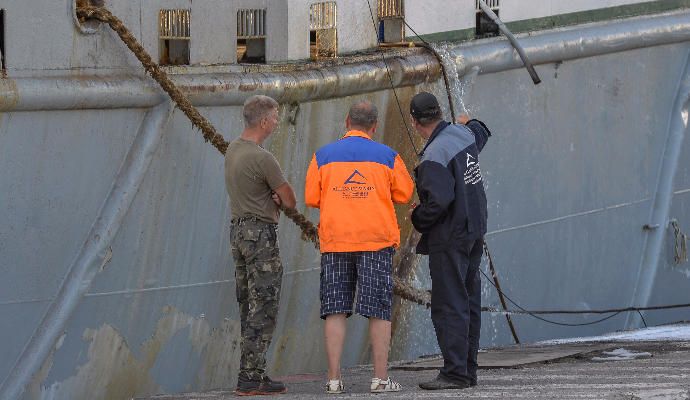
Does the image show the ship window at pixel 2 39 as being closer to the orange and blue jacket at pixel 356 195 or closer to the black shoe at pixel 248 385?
the orange and blue jacket at pixel 356 195

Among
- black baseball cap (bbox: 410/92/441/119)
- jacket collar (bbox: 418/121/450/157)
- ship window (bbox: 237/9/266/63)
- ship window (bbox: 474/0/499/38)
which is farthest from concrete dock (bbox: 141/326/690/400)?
ship window (bbox: 474/0/499/38)

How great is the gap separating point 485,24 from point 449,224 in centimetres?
351

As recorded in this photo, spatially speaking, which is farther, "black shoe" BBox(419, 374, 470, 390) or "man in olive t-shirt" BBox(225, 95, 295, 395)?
"man in olive t-shirt" BBox(225, 95, 295, 395)

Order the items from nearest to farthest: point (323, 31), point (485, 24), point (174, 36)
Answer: point (174, 36) → point (323, 31) → point (485, 24)

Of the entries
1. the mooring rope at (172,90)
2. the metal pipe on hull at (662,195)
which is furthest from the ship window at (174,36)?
the metal pipe on hull at (662,195)

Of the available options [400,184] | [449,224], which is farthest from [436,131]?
[449,224]

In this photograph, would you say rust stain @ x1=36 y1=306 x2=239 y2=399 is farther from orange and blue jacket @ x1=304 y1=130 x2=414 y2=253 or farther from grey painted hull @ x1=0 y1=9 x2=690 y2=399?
orange and blue jacket @ x1=304 y1=130 x2=414 y2=253

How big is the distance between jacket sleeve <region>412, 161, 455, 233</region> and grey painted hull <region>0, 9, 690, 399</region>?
5.44 feet

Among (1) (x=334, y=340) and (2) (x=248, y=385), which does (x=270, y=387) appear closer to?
(2) (x=248, y=385)

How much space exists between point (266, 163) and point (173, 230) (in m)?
1.24

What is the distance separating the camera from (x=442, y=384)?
6582 millimetres

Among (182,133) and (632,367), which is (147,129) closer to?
(182,133)

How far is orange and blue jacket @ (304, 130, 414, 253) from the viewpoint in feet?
21.4

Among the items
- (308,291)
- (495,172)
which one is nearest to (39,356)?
(308,291)
